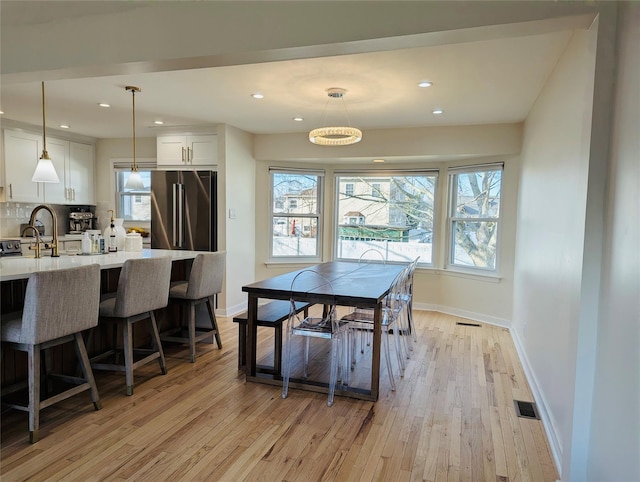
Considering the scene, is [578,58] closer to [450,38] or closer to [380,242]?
[450,38]

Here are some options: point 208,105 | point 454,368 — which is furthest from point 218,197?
point 454,368

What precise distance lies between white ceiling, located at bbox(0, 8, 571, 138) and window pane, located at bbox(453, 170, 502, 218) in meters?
0.80

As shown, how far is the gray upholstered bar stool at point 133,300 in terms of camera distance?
9.25 ft

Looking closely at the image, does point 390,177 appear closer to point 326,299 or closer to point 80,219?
point 326,299

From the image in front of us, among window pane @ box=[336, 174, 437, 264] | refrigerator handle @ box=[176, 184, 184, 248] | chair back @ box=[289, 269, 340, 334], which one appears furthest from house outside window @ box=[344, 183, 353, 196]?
chair back @ box=[289, 269, 340, 334]

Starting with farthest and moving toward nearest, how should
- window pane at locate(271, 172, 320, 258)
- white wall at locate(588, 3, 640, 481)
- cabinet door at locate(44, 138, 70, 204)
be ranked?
1. window pane at locate(271, 172, 320, 258)
2. cabinet door at locate(44, 138, 70, 204)
3. white wall at locate(588, 3, 640, 481)

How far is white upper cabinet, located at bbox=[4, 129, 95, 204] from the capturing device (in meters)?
4.99

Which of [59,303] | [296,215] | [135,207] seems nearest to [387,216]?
[296,215]

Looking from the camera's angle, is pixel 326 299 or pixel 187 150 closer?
pixel 326 299

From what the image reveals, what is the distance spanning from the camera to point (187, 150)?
205 inches

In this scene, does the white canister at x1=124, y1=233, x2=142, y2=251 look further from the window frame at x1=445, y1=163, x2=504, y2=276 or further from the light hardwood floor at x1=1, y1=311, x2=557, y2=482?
the window frame at x1=445, y1=163, x2=504, y2=276

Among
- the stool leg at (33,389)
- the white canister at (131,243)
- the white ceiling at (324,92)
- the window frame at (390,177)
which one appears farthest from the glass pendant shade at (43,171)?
the window frame at (390,177)

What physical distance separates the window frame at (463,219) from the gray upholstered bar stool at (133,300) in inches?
151

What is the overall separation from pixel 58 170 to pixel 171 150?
1.72 meters
